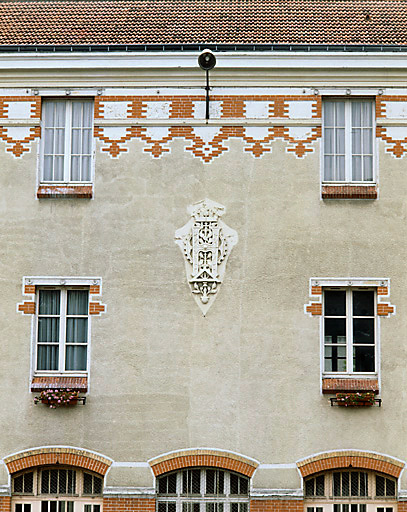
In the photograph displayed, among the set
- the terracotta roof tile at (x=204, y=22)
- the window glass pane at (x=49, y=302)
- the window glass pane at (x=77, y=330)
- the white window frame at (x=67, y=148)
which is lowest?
the window glass pane at (x=77, y=330)

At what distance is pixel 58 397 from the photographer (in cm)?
1698

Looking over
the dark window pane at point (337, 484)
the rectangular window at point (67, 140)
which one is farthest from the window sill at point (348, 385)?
the rectangular window at point (67, 140)

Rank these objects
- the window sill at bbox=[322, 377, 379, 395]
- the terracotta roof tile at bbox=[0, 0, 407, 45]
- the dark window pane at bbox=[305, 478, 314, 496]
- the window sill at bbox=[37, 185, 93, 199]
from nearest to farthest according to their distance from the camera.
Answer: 1. the window sill at bbox=[322, 377, 379, 395]
2. the dark window pane at bbox=[305, 478, 314, 496]
3. the window sill at bbox=[37, 185, 93, 199]
4. the terracotta roof tile at bbox=[0, 0, 407, 45]

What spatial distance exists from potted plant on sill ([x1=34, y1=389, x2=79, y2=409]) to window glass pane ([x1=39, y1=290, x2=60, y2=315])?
1.55 m

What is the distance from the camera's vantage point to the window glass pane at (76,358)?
1748 centimetres

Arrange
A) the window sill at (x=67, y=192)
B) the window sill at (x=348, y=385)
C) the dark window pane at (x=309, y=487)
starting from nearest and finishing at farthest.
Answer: the window sill at (x=348, y=385) < the dark window pane at (x=309, y=487) < the window sill at (x=67, y=192)

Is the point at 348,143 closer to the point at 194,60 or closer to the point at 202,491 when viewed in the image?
the point at 194,60

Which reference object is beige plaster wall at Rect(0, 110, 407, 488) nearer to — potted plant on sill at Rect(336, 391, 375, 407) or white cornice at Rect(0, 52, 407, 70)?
potted plant on sill at Rect(336, 391, 375, 407)

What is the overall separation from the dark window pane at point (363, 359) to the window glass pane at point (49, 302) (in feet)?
19.0

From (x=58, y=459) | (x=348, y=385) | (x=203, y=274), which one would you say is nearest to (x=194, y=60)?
(x=203, y=274)

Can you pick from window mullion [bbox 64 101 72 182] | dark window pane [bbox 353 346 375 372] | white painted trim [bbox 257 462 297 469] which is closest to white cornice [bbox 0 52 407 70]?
window mullion [bbox 64 101 72 182]

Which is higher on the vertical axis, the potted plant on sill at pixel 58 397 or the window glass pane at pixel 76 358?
the window glass pane at pixel 76 358

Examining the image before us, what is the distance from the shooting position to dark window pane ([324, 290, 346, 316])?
1747 centimetres

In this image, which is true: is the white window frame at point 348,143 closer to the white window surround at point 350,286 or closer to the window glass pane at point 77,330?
the white window surround at point 350,286
